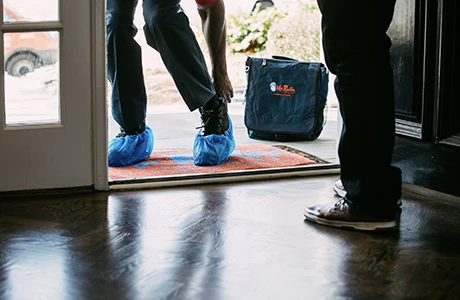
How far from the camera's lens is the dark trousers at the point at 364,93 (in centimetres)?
201

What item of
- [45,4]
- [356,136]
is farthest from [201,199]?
[45,4]

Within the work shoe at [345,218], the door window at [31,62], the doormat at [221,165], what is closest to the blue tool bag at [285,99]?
the doormat at [221,165]

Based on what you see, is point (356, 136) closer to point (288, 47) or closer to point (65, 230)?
point (65, 230)

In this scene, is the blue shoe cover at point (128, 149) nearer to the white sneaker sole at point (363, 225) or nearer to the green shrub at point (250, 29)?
the white sneaker sole at point (363, 225)

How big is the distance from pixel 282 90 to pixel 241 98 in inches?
58.6

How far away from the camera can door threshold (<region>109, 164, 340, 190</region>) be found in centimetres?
273

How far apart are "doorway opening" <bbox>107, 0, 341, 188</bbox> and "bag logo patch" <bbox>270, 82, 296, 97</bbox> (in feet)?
0.88

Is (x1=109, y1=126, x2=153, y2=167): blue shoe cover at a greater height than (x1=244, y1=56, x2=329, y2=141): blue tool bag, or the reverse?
(x1=244, y1=56, x2=329, y2=141): blue tool bag

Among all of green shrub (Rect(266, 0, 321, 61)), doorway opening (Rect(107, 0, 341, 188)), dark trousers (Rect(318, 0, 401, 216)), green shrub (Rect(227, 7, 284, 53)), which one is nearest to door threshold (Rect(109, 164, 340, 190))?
doorway opening (Rect(107, 0, 341, 188))

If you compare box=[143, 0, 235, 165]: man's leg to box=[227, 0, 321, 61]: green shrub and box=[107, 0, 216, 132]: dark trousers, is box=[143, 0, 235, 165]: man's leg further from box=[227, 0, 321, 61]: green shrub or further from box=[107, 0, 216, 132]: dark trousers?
box=[227, 0, 321, 61]: green shrub

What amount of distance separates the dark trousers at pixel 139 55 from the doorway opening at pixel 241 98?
0.29m

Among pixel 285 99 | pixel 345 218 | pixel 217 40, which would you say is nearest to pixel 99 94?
pixel 217 40

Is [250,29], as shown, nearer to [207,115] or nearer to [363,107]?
[207,115]

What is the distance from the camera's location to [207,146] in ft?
10.3
